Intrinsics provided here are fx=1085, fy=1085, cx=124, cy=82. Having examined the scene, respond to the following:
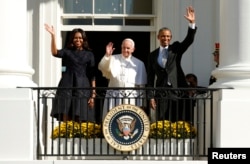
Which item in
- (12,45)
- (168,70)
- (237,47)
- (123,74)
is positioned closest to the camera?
(12,45)

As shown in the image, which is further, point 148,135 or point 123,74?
point 123,74

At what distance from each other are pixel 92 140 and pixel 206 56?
3.90 meters

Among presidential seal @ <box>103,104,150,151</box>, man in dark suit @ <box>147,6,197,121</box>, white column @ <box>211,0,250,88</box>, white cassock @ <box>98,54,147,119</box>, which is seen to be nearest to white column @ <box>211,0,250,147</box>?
A: white column @ <box>211,0,250,88</box>

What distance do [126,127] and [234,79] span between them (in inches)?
70.4

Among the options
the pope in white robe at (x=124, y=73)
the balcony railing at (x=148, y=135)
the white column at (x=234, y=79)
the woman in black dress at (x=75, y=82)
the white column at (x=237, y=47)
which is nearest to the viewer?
the white column at (x=234, y=79)

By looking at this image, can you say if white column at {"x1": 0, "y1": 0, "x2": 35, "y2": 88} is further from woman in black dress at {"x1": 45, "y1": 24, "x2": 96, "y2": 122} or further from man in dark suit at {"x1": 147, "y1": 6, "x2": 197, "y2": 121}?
man in dark suit at {"x1": 147, "y1": 6, "x2": 197, "y2": 121}

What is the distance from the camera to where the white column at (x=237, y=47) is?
1634 cm

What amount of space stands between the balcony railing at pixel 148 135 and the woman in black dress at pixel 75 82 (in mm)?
48

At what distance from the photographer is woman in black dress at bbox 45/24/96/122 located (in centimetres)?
1680

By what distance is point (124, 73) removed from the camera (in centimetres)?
1712

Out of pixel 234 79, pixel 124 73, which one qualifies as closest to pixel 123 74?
pixel 124 73

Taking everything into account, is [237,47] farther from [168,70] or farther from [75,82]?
[75,82]

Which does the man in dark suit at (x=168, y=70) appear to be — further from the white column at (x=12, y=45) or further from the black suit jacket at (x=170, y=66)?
the white column at (x=12, y=45)

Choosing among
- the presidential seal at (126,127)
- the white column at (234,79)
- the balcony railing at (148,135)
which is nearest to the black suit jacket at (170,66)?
the balcony railing at (148,135)
